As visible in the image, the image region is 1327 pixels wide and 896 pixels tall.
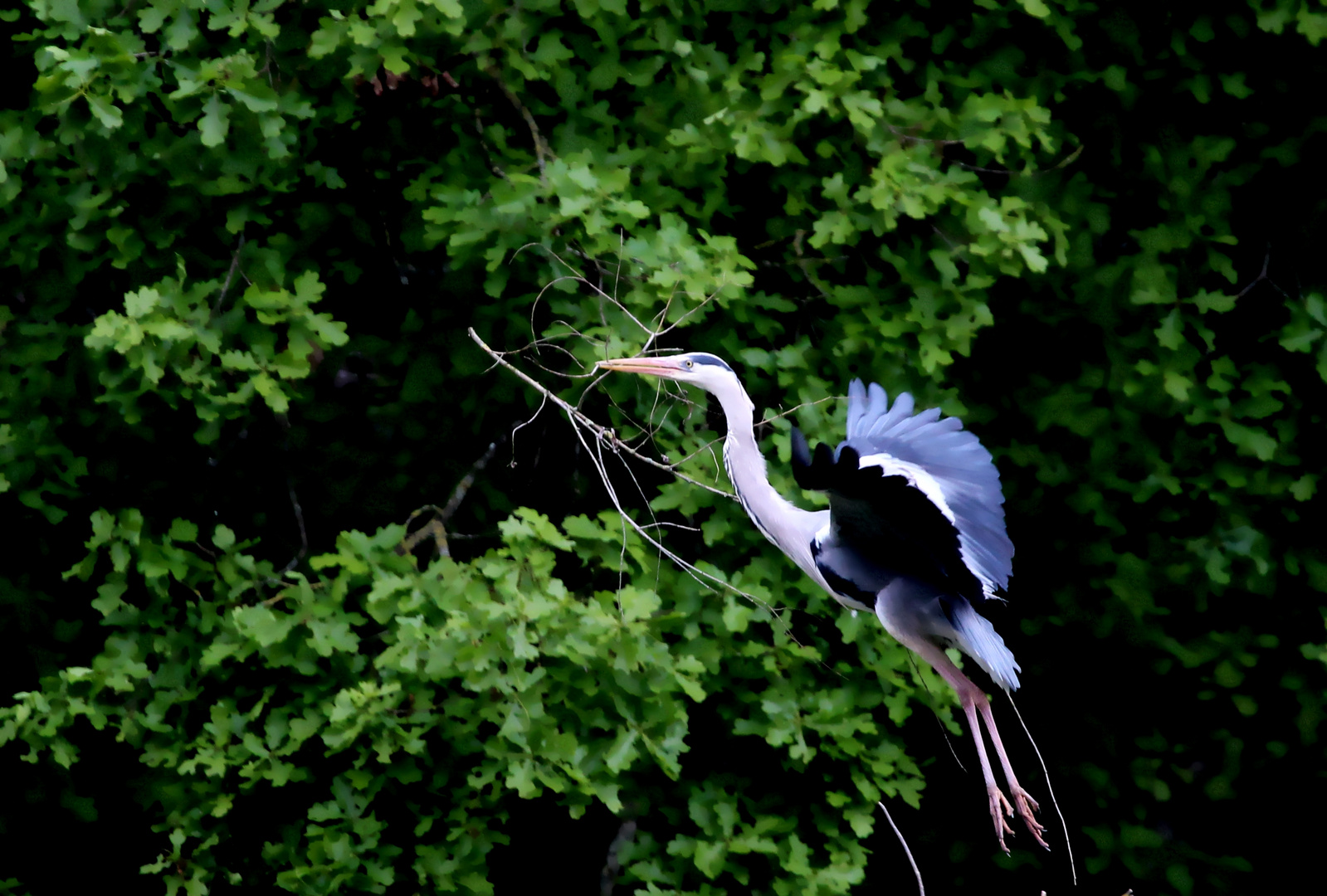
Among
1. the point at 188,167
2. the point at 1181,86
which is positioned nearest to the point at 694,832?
the point at 188,167

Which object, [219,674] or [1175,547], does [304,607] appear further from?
[1175,547]

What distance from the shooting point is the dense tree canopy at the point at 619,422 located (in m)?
4.68

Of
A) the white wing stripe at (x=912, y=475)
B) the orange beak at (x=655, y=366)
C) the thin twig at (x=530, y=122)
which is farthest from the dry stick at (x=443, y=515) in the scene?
the white wing stripe at (x=912, y=475)

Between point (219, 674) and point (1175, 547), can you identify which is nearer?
point (219, 674)

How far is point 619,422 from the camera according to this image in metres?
4.88

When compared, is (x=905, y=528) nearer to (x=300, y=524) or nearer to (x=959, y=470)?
(x=959, y=470)

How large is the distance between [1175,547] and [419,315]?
2817 mm

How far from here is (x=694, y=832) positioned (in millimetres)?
5297

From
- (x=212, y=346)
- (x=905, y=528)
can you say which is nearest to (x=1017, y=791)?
(x=905, y=528)

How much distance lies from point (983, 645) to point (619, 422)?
188cm

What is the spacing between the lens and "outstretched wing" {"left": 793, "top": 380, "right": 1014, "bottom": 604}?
3.06 metres

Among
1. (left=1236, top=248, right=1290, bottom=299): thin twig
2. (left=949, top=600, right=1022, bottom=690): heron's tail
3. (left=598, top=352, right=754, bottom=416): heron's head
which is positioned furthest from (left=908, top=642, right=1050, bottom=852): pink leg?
(left=1236, top=248, right=1290, bottom=299): thin twig

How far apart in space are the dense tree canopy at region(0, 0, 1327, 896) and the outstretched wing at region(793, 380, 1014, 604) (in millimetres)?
1116

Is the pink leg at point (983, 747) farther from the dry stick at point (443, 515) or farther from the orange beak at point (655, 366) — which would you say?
the dry stick at point (443, 515)
